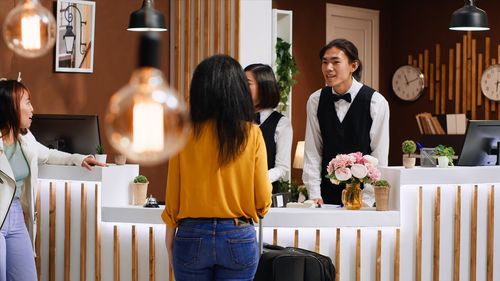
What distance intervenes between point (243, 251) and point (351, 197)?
1470mm

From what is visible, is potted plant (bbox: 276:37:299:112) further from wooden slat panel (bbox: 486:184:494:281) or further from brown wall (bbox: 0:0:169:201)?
wooden slat panel (bbox: 486:184:494:281)

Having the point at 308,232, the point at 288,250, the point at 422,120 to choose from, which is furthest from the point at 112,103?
the point at 422,120

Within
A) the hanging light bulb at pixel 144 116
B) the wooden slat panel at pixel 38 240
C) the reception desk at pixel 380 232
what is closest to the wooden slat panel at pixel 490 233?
the reception desk at pixel 380 232

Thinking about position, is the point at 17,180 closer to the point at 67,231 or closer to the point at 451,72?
the point at 67,231

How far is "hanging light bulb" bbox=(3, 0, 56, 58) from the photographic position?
2571 millimetres

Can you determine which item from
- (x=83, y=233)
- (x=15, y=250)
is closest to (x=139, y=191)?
(x=83, y=233)

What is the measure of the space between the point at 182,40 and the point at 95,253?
3175mm

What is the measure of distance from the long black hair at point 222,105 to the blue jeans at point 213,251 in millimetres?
224

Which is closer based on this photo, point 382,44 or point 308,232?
point 308,232

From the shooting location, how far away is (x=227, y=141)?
278 centimetres

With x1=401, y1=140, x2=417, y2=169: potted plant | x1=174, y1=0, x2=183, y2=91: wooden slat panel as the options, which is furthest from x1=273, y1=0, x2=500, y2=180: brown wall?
x1=401, y1=140, x2=417, y2=169: potted plant

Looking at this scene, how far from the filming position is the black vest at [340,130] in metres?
4.43

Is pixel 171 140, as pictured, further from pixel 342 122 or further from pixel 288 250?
pixel 342 122

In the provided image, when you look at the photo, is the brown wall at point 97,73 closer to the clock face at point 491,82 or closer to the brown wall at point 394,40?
the brown wall at point 394,40
